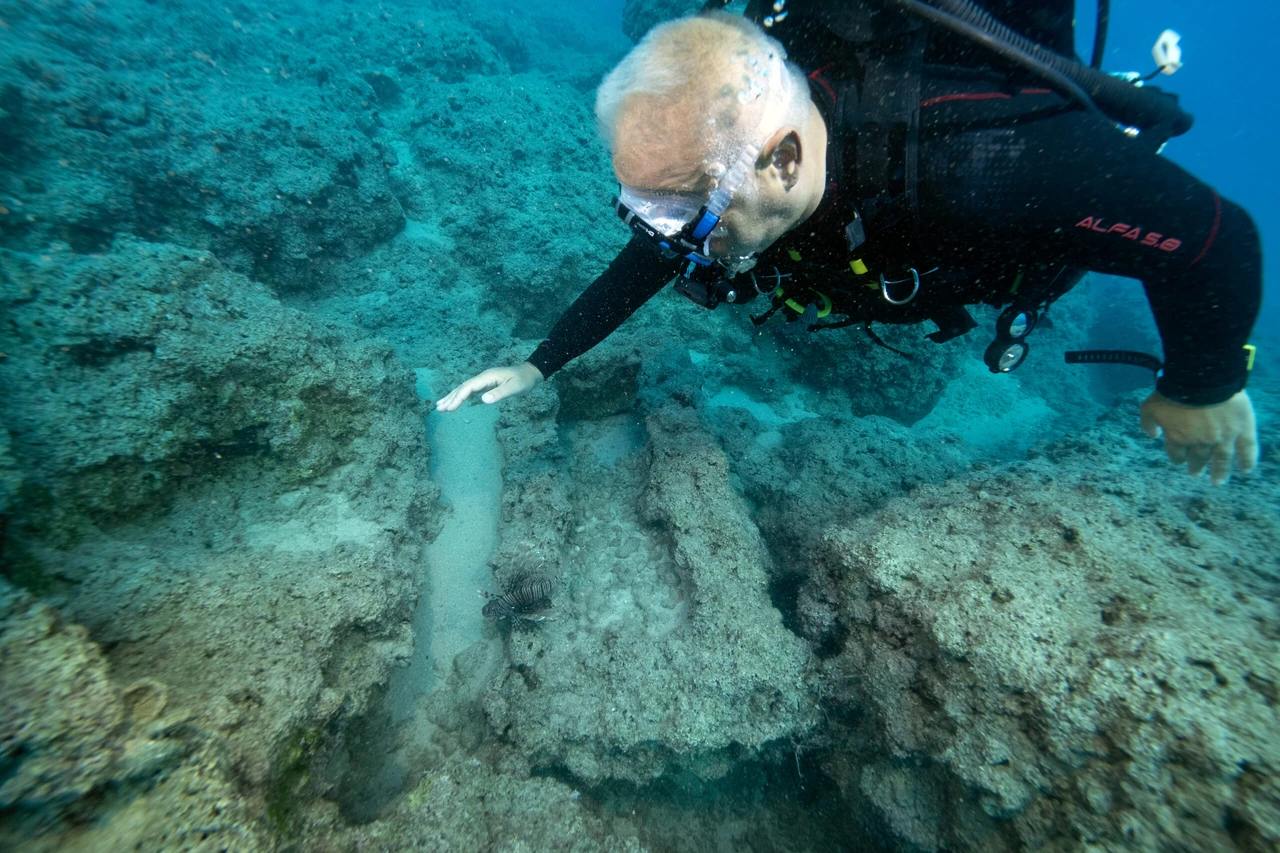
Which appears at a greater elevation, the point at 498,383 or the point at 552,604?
the point at 498,383

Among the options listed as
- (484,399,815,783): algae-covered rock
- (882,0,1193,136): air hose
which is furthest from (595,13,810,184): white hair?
(484,399,815,783): algae-covered rock

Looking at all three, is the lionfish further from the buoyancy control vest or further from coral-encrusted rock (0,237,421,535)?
the buoyancy control vest

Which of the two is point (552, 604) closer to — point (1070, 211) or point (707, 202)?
point (707, 202)

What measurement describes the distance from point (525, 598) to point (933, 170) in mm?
3028

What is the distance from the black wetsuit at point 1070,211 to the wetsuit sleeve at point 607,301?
0.96 meters

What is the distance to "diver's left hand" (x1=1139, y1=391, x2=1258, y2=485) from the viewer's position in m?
1.89

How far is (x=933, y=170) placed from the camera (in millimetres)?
1684

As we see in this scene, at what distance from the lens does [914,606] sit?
7.70 feet

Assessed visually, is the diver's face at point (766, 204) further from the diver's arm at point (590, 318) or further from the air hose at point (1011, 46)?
the diver's arm at point (590, 318)

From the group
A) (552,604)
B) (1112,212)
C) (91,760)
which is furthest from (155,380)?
(1112,212)

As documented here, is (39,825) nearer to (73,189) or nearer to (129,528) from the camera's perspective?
(129,528)

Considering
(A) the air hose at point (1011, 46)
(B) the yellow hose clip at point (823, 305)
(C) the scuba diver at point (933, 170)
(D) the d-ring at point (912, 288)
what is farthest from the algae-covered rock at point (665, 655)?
(A) the air hose at point (1011, 46)

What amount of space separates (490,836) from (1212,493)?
4.34m

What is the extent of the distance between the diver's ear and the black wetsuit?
29 centimetres
